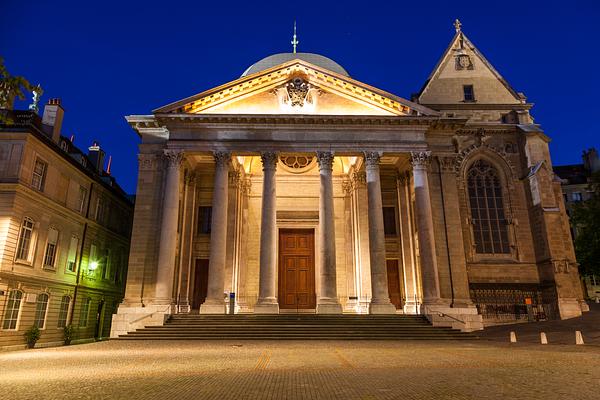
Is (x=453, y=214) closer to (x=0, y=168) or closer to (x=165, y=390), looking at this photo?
(x=165, y=390)

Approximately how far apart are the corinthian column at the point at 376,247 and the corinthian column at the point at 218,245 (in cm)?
747

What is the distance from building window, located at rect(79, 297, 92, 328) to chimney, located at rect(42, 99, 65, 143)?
33.6 feet

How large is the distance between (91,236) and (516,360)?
24661mm

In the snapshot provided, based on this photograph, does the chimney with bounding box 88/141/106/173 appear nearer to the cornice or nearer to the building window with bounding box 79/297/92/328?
the building window with bounding box 79/297/92/328

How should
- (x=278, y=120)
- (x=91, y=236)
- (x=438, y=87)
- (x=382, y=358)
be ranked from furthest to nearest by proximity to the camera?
(x=438, y=87)
(x=91, y=236)
(x=278, y=120)
(x=382, y=358)

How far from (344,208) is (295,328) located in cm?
1153

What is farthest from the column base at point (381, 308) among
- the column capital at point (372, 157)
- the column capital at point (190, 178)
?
the column capital at point (190, 178)

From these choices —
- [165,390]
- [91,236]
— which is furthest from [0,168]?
[165,390]

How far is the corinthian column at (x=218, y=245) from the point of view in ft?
63.9

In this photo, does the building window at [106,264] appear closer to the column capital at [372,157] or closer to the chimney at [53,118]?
the chimney at [53,118]

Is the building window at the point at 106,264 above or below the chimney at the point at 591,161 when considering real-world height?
below

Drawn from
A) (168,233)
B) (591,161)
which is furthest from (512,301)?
(591,161)

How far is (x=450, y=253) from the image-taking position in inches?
867

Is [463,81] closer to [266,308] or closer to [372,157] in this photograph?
[372,157]
